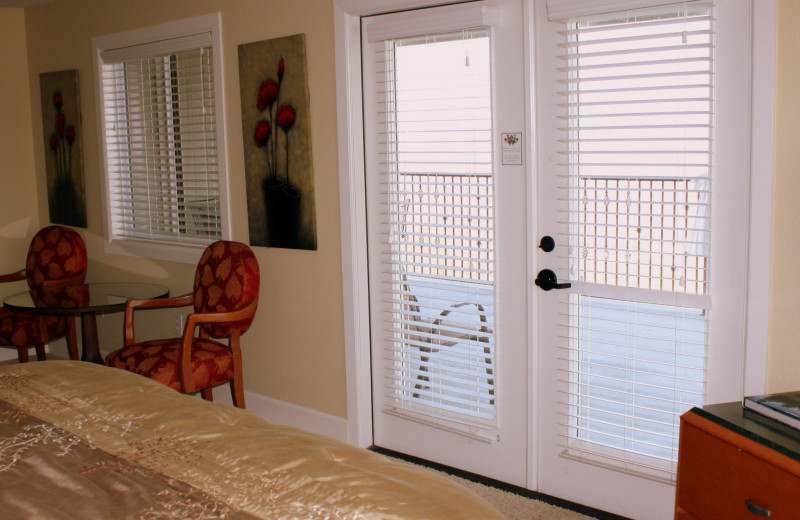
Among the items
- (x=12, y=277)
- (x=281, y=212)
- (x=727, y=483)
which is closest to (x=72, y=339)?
(x=12, y=277)

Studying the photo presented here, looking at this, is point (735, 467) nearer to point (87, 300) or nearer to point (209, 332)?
point (209, 332)

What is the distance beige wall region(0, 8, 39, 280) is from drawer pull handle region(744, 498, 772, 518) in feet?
16.5

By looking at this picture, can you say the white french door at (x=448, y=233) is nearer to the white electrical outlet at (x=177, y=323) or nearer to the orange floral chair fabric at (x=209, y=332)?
the orange floral chair fabric at (x=209, y=332)

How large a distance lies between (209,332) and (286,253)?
0.57m

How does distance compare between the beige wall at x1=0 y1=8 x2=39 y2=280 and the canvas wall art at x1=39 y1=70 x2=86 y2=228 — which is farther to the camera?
the beige wall at x1=0 y1=8 x2=39 y2=280

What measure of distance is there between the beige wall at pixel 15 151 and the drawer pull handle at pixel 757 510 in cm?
502

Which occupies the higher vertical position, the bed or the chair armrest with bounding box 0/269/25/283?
the chair armrest with bounding box 0/269/25/283

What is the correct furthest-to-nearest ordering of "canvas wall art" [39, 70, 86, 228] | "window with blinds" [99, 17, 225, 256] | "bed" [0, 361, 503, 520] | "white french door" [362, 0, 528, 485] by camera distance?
1. "canvas wall art" [39, 70, 86, 228]
2. "window with blinds" [99, 17, 225, 256]
3. "white french door" [362, 0, 528, 485]
4. "bed" [0, 361, 503, 520]

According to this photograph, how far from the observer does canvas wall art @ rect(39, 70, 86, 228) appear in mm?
5117

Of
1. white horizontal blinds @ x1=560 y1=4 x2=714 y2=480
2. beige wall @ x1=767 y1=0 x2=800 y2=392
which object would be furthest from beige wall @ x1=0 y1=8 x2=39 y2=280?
beige wall @ x1=767 y1=0 x2=800 y2=392

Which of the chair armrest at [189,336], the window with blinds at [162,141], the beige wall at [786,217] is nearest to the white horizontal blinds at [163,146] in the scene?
the window with blinds at [162,141]

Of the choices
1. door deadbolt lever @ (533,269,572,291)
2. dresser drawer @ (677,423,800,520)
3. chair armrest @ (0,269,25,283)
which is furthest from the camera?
chair armrest @ (0,269,25,283)

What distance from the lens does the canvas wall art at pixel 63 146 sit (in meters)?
5.12

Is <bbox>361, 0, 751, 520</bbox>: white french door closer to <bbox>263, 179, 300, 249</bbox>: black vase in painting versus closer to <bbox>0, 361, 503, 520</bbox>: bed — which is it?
<bbox>263, 179, 300, 249</bbox>: black vase in painting
